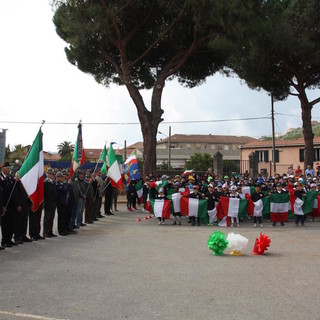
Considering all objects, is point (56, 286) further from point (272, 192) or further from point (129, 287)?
point (272, 192)

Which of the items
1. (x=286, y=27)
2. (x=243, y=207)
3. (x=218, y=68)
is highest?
(x=286, y=27)

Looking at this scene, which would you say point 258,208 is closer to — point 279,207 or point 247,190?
point 279,207

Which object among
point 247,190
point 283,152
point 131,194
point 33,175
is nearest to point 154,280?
point 33,175

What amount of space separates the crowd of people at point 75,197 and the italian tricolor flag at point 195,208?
185mm

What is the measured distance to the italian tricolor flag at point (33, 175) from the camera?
36.0 ft

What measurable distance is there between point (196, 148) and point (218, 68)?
89.3m

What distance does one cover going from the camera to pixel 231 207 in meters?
16.3

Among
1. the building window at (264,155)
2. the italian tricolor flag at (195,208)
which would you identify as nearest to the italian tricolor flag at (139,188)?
the italian tricolor flag at (195,208)

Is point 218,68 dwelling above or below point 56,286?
above

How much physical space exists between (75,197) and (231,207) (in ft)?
18.7

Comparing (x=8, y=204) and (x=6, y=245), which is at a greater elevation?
(x=8, y=204)

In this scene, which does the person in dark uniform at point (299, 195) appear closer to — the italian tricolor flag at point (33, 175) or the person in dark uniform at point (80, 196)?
the person in dark uniform at point (80, 196)

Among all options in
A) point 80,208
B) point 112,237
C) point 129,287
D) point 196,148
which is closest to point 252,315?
point 129,287

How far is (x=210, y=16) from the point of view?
2234cm
